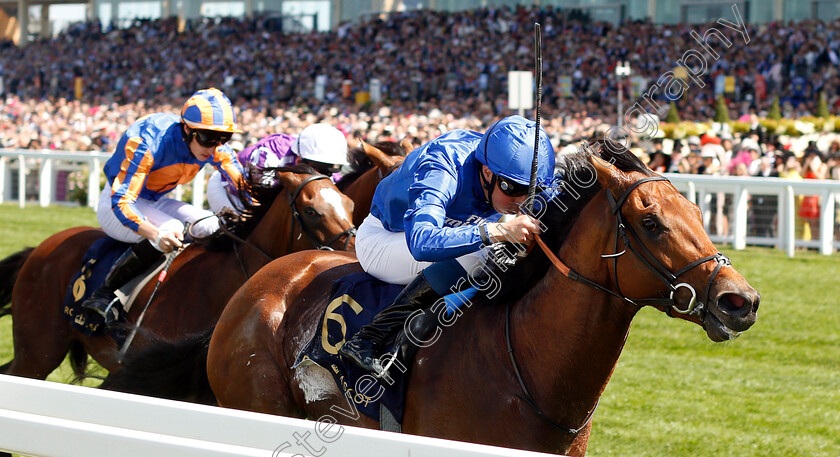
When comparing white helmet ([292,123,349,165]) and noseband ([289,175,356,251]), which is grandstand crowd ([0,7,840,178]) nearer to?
white helmet ([292,123,349,165])

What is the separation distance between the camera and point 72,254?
4.88 metres

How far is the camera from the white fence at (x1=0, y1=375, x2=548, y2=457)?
1934 mm

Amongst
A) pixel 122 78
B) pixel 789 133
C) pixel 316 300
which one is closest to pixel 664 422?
pixel 316 300

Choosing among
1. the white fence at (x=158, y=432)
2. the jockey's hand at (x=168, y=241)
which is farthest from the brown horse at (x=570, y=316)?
the jockey's hand at (x=168, y=241)

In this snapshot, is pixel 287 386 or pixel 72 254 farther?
pixel 72 254

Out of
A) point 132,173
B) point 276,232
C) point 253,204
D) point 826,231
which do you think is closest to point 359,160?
point 253,204

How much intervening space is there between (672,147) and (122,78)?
67.9 feet

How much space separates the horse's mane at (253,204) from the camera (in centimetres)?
465

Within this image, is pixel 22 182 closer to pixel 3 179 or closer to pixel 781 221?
pixel 3 179

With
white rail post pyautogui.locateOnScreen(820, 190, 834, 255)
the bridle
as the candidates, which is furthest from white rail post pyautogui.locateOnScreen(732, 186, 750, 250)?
the bridle

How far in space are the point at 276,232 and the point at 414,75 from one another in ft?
63.2

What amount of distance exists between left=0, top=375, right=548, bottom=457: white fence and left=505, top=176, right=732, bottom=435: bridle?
899 mm

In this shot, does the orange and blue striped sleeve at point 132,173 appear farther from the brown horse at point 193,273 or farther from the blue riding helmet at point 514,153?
the blue riding helmet at point 514,153

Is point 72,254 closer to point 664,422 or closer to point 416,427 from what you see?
point 416,427
